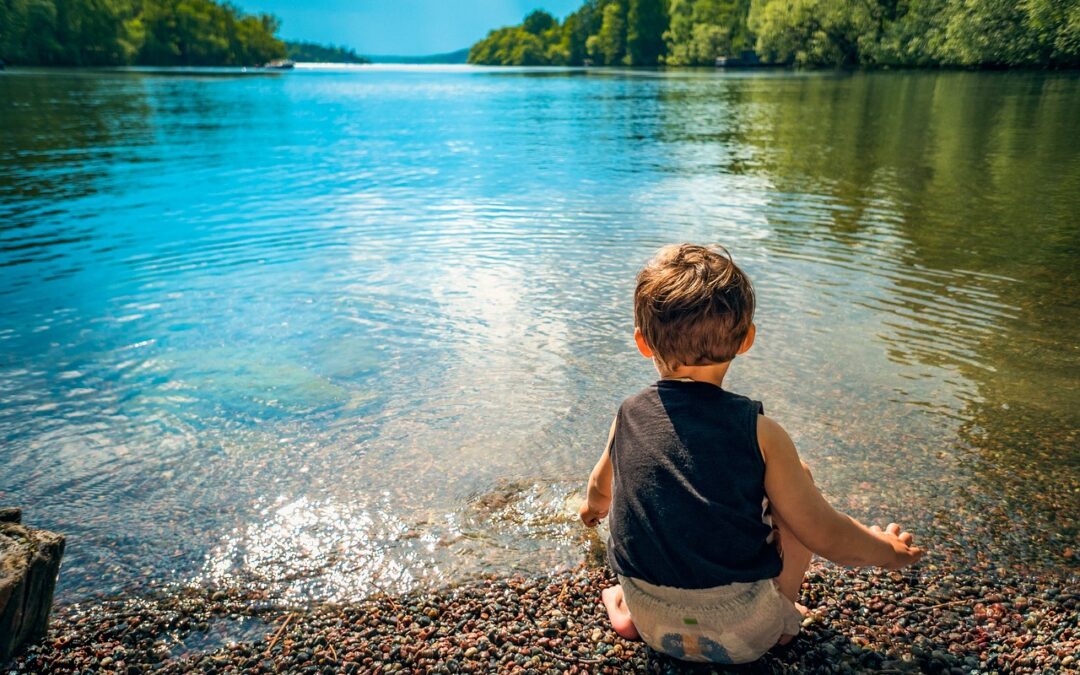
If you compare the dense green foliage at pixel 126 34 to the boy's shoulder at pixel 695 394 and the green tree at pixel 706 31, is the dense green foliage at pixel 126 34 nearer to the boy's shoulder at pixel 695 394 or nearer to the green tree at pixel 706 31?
the green tree at pixel 706 31

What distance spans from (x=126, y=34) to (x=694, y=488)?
147169 millimetres

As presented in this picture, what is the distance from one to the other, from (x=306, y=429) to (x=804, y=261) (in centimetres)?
734

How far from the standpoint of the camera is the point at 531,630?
10.9ft

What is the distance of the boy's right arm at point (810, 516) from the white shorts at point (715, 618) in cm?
29

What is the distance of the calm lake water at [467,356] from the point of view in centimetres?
432

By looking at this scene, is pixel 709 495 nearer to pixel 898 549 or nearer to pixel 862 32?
pixel 898 549

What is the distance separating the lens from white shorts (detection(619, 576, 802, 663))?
2764mm

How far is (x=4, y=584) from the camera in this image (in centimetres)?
288

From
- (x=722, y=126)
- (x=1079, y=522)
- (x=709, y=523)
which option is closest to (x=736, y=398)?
(x=709, y=523)

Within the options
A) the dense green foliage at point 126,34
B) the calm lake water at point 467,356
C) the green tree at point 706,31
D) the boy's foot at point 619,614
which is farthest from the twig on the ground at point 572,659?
the green tree at point 706,31

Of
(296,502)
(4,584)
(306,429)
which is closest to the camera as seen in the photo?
(4,584)

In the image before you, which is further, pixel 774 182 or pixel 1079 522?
pixel 774 182

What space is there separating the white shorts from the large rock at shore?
254 centimetres

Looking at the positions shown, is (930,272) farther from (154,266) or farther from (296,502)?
(154,266)
